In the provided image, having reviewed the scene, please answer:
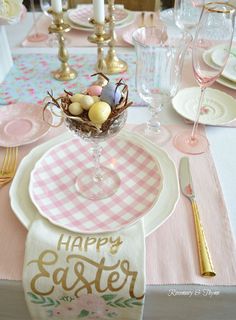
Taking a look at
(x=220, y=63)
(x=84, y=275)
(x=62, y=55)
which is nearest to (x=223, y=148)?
(x=220, y=63)

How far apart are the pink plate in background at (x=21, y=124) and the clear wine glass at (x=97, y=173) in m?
0.16

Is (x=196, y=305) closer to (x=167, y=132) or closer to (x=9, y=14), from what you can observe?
(x=167, y=132)

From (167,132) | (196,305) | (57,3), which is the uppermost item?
(57,3)

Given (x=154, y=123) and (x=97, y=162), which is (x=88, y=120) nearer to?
(x=97, y=162)

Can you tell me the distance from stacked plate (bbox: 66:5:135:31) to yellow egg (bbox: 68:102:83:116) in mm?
746

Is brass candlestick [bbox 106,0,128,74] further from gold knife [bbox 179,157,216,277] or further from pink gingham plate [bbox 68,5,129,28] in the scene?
gold knife [bbox 179,157,216,277]

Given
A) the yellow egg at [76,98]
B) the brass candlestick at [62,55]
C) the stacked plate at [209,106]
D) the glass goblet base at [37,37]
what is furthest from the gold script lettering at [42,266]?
the glass goblet base at [37,37]

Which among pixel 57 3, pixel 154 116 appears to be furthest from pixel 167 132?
pixel 57 3

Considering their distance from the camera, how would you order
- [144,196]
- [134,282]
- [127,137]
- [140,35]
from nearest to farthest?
[134,282] → [144,196] → [127,137] → [140,35]

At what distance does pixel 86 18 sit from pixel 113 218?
93 centimetres

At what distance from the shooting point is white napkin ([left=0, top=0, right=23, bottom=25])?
884mm

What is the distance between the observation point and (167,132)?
30.6 inches

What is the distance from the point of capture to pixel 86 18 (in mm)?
1244

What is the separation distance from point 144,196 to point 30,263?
0.22m
